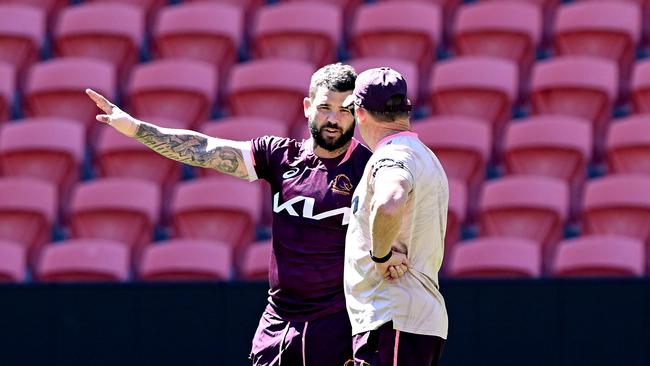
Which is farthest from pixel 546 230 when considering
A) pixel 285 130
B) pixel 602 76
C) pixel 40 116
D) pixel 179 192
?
pixel 40 116

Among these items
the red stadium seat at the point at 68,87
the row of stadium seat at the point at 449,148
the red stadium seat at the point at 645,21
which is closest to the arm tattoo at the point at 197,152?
the row of stadium seat at the point at 449,148

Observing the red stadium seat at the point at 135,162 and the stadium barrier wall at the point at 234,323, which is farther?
the red stadium seat at the point at 135,162

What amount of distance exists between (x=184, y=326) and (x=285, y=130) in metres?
2.49

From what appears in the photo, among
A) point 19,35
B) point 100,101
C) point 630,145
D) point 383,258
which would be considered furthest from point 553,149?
point 383,258

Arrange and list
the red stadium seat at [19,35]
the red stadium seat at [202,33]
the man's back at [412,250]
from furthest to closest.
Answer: the red stadium seat at [19,35] → the red stadium seat at [202,33] → the man's back at [412,250]

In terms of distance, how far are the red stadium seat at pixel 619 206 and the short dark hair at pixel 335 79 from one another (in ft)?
12.8

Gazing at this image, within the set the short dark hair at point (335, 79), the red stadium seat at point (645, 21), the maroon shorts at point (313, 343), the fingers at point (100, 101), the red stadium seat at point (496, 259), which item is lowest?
the maroon shorts at point (313, 343)

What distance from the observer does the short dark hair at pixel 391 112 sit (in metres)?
4.00

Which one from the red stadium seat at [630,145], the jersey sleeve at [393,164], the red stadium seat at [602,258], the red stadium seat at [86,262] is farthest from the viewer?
the red stadium seat at [630,145]

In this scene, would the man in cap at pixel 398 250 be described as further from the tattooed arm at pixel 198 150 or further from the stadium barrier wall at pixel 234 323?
the stadium barrier wall at pixel 234 323

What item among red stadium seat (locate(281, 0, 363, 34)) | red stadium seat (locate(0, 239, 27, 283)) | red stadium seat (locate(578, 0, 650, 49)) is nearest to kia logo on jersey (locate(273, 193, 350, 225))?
red stadium seat (locate(0, 239, 27, 283))

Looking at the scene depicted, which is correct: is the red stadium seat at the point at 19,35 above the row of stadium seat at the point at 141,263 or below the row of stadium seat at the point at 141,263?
above

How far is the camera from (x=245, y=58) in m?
9.77

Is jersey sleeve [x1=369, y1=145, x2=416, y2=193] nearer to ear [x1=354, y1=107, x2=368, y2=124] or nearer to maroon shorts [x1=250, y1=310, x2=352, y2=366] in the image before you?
ear [x1=354, y1=107, x2=368, y2=124]
